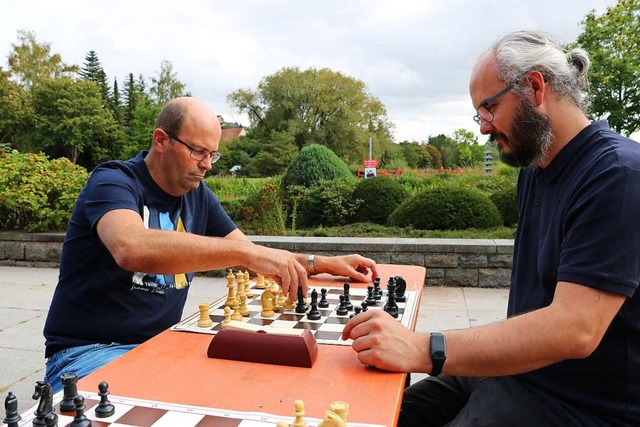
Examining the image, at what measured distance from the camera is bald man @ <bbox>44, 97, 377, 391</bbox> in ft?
6.81

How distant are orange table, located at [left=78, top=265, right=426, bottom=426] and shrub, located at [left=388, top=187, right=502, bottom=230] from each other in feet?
21.9

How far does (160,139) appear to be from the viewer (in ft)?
8.60

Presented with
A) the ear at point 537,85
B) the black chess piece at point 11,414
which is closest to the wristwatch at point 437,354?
the ear at point 537,85

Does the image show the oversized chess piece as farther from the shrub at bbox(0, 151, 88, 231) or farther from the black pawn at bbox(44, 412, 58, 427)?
the shrub at bbox(0, 151, 88, 231)

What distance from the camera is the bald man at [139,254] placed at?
208 centimetres

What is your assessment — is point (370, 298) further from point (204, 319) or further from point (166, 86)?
point (166, 86)

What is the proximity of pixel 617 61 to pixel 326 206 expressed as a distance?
15538mm

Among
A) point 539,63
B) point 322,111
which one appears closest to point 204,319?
point 539,63

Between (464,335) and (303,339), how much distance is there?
52cm

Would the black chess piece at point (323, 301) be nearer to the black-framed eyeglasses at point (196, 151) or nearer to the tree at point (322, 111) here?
the black-framed eyeglasses at point (196, 151)

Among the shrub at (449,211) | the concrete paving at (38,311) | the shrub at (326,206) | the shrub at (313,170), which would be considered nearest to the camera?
the concrete paving at (38,311)

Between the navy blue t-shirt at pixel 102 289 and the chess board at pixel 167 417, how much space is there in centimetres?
87

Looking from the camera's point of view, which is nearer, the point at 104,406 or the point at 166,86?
the point at 104,406

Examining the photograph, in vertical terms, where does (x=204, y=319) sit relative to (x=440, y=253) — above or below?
above
